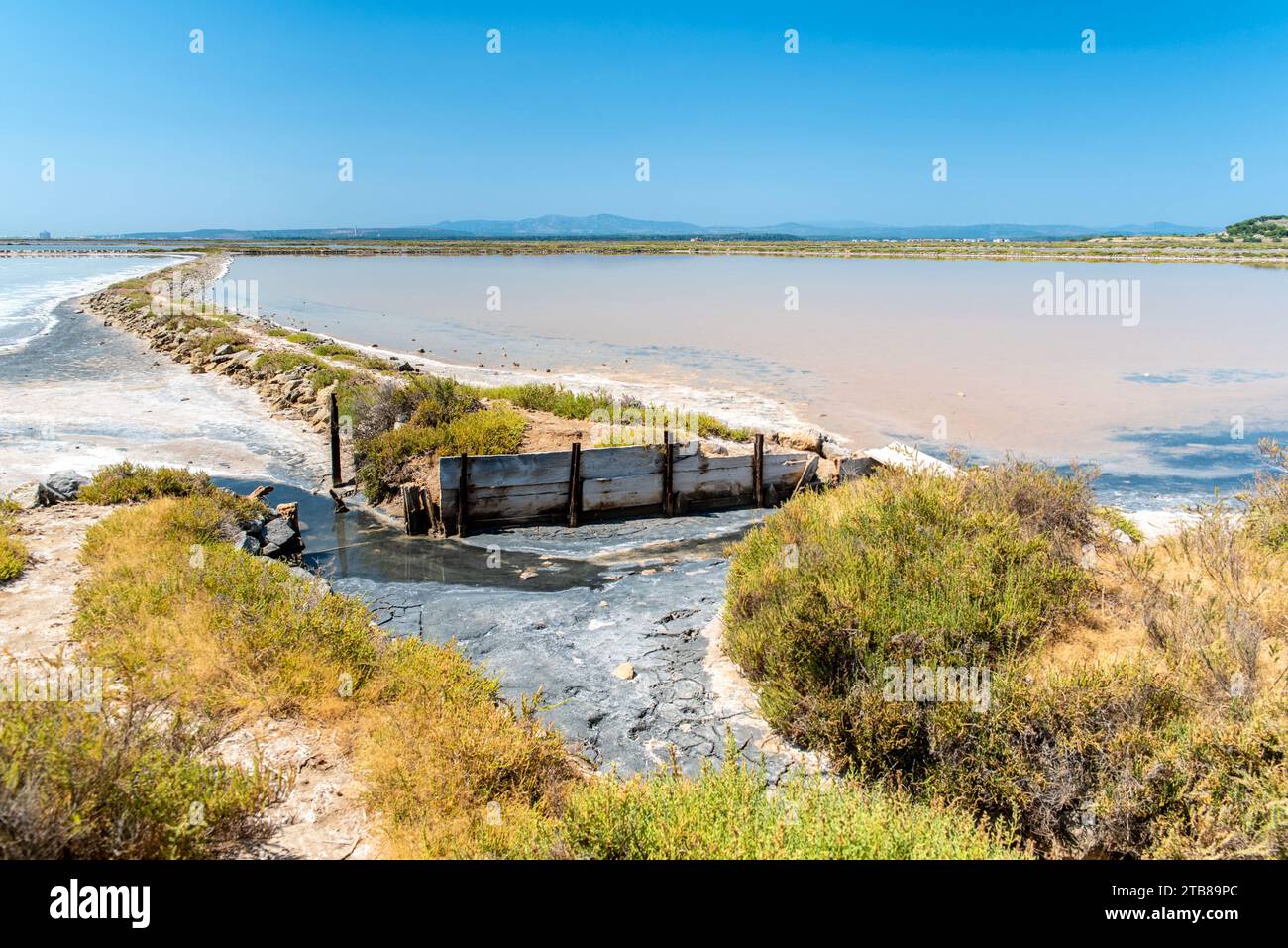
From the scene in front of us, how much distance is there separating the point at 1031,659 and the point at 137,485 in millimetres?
12876

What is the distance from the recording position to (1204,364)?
2641 centimetres

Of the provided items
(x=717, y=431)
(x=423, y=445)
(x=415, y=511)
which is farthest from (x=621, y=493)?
(x=717, y=431)

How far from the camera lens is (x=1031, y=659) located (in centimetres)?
654

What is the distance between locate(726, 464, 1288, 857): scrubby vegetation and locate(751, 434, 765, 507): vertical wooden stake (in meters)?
5.16

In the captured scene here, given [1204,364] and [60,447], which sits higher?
[1204,364]

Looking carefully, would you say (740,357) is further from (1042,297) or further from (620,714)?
(1042,297)

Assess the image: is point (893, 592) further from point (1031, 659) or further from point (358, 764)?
point (358, 764)

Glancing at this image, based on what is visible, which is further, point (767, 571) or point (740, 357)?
point (740, 357)

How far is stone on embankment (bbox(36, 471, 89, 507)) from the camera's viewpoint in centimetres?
1195

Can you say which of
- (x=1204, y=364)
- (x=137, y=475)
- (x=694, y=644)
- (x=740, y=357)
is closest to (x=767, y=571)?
(x=694, y=644)

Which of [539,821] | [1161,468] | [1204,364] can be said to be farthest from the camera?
[1204,364]

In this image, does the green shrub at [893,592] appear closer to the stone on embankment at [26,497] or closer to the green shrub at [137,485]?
the green shrub at [137,485]

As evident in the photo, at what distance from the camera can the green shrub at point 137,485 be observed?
12.2 metres

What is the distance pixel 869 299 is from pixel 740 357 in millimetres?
24726
